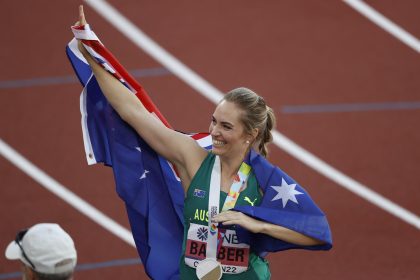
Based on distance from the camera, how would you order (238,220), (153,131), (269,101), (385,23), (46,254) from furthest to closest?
1. (385,23)
2. (269,101)
3. (153,131)
4. (238,220)
5. (46,254)

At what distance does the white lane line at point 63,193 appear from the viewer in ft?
24.8

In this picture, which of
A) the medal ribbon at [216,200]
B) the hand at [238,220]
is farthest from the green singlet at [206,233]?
the hand at [238,220]

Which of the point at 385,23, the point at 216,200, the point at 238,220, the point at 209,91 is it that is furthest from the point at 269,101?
the point at 238,220

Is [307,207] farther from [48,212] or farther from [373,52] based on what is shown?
[373,52]

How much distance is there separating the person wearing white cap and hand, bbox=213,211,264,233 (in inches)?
42.2

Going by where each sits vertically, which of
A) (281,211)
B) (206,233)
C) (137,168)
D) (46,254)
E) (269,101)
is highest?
(269,101)

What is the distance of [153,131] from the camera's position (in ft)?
15.6

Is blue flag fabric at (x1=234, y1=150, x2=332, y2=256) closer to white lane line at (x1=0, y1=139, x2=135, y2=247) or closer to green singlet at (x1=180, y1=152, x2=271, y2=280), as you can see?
green singlet at (x1=180, y1=152, x2=271, y2=280)

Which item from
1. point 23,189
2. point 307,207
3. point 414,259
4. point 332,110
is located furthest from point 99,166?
point 307,207

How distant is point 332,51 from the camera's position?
928 cm

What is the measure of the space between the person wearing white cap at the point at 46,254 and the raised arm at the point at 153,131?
4.06 feet

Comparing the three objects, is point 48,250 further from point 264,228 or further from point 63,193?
point 63,193

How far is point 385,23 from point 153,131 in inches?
211

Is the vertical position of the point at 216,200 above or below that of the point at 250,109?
below
